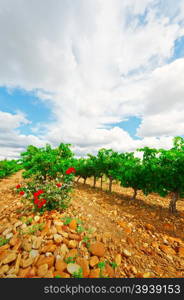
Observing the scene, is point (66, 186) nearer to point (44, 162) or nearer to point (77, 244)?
point (77, 244)

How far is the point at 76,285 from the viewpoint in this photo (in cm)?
234

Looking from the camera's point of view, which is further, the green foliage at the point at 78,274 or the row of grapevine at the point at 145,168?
the row of grapevine at the point at 145,168

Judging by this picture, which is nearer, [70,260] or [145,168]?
[70,260]

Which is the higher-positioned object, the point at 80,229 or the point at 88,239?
the point at 80,229

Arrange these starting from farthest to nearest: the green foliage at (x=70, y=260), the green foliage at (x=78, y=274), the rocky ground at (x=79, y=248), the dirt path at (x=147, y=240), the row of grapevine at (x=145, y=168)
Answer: the row of grapevine at (x=145, y=168), the dirt path at (x=147, y=240), the green foliage at (x=70, y=260), the rocky ground at (x=79, y=248), the green foliage at (x=78, y=274)

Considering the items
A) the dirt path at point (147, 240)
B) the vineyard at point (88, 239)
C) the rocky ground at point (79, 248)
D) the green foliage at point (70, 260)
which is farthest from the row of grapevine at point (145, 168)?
the green foliage at point (70, 260)

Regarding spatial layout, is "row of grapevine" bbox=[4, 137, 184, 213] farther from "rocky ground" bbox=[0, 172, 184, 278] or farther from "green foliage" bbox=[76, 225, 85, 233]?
"green foliage" bbox=[76, 225, 85, 233]

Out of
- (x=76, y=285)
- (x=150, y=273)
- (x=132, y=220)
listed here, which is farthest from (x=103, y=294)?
(x=132, y=220)

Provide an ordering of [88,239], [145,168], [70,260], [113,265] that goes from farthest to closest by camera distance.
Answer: [145,168] < [88,239] < [113,265] < [70,260]

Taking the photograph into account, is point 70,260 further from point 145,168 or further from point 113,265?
point 145,168

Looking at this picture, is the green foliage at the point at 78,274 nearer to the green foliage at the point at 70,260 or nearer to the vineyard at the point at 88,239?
the vineyard at the point at 88,239

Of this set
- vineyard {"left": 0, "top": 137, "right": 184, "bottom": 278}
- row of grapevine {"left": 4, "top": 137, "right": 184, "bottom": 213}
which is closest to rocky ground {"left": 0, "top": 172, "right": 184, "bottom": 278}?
vineyard {"left": 0, "top": 137, "right": 184, "bottom": 278}

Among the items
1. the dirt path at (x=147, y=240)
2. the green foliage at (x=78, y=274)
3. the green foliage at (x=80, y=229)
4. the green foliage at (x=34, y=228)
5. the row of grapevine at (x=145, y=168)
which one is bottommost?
the dirt path at (x=147, y=240)

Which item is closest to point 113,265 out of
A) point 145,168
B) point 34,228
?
point 34,228
